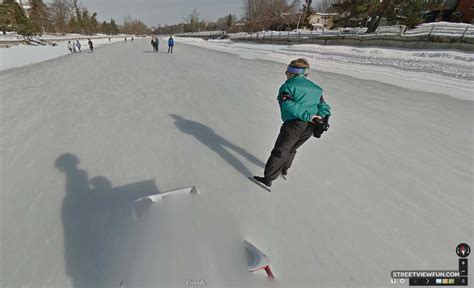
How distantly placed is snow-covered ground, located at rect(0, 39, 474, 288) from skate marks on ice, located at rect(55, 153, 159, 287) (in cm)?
1

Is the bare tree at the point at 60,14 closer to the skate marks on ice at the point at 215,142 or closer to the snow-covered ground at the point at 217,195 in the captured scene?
the snow-covered ground at the point at 217,195

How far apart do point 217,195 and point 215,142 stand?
127cm

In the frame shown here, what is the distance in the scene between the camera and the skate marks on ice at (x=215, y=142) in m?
2.89

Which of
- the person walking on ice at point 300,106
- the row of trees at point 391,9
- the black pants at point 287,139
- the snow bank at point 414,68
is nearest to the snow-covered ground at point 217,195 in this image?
the black pants at point 287,139

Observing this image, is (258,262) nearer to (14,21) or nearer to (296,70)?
(296,70)

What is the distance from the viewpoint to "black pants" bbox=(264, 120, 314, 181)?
1982 mm

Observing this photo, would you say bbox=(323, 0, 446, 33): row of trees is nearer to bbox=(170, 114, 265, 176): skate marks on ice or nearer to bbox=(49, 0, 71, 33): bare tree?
bbox=(170, 114, 265, 176): skate marks on ice

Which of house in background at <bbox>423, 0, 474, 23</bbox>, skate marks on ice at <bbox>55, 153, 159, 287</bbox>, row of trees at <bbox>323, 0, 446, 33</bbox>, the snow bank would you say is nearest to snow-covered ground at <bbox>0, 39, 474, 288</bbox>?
skate marks on ice at <bbox>55, 153, 159, 287</bbox>

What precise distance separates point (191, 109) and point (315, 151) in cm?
290

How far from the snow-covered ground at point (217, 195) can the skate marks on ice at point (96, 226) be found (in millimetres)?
10

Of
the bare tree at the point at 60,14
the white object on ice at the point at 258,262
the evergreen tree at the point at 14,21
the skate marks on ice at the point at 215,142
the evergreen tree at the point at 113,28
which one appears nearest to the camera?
the white object on ice at the point at 258,262

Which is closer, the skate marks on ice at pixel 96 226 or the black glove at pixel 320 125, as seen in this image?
the skate marks on ice at pixel 96 226

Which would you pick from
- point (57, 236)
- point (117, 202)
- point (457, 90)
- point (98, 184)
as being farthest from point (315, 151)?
point (457, 90)

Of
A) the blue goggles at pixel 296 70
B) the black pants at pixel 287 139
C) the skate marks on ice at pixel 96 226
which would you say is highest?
the blue goggles at pixel 296 70
